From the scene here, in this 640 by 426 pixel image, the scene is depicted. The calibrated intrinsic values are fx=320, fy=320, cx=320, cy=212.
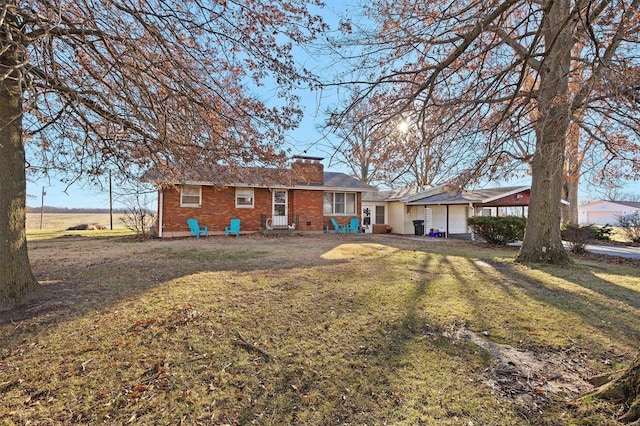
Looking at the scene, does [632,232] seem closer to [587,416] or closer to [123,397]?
[587,416]

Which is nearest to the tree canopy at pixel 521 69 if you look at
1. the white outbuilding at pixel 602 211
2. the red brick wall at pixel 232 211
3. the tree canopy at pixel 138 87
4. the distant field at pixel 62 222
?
the tree canopy at pixel 138 87

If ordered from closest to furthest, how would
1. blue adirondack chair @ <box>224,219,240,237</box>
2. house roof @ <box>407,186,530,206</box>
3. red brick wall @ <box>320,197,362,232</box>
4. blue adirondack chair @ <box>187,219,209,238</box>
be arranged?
blue adirondack chair @ <box>187,219,209,238</box> < blue adirondack chair @ <box>224,219,240,237</box> < house roof @ <box>407,186,530,206</box> < red brick wall @ <box>320,197,362,232</box>

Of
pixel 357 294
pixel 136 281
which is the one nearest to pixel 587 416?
pixel 357 294

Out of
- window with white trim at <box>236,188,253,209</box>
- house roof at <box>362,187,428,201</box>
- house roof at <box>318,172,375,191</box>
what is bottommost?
window with white trim at <box>236,188,253,209</box>

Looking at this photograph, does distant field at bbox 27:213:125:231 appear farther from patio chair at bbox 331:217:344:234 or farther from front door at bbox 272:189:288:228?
patio chair at bbox 331:217:344:234

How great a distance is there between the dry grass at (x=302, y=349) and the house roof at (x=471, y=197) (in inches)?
491

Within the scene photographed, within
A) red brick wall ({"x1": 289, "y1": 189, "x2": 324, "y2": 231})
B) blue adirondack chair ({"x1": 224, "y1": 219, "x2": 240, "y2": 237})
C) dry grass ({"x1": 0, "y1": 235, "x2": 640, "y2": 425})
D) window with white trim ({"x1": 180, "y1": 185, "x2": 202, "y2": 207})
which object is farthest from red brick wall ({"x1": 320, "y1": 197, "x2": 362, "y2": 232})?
dry grass ({"x1": 0, "y1": 235, "x2": 640, "y2": 425})

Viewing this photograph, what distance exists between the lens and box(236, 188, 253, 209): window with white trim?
1703 centimetres

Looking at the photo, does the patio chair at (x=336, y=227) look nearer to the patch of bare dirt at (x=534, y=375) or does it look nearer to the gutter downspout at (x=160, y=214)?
the gutter downspout at (x=160, y=214)

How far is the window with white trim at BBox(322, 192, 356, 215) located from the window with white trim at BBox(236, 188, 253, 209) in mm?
4607

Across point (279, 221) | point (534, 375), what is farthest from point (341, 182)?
point (534, 375)

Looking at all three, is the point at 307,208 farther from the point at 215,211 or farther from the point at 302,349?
the point at 302,349

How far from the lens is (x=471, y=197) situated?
19.1 meters

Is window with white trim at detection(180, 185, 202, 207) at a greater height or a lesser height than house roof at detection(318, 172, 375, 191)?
lesser
